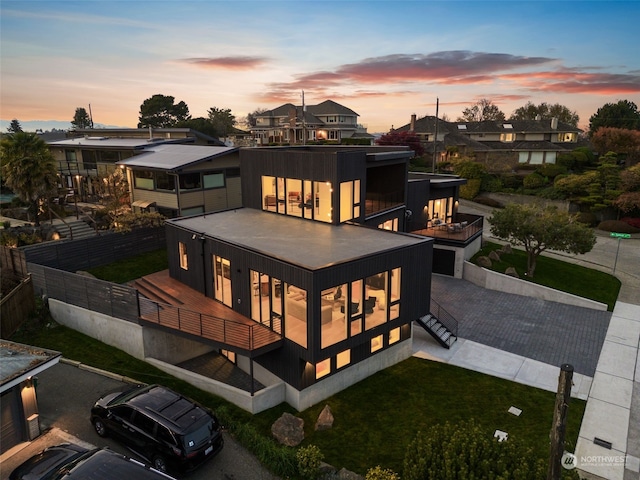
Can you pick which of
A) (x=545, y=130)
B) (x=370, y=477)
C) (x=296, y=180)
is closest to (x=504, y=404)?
(x=370, y=477)

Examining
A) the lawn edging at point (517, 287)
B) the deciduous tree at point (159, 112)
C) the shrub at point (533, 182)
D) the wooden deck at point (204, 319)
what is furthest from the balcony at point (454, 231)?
the deciduous tree at point (159, 112)

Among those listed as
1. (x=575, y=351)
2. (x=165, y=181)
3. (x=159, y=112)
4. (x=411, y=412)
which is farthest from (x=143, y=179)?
(x=159, y=112)

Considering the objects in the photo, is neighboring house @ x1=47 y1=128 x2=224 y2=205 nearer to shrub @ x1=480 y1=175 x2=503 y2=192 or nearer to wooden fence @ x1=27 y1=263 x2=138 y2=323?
wooden fence @ x1=27 y1=263 x2=138 y2=323

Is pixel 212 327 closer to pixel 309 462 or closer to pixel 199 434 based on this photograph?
pixel 199 434

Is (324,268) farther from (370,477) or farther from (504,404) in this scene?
(504,404)

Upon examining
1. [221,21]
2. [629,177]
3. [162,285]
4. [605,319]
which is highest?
[221,21]

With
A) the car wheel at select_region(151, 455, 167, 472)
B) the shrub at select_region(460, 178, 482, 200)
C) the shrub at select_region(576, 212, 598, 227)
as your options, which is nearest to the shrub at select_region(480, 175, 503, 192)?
the shrub at select_region(460, 178, 482, 200)

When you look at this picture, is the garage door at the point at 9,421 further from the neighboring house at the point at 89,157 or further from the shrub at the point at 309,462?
the neighboring house at the point at 89,157
